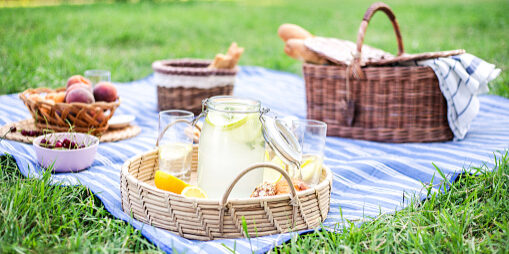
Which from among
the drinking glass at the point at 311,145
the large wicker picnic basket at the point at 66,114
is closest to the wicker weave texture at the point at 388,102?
the drinking glass at the point at 311,145

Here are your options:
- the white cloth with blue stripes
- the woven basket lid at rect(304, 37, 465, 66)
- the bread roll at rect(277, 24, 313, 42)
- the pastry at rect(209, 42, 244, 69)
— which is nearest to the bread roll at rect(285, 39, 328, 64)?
the woven basket lid at rect(304, 37, 465, 66)

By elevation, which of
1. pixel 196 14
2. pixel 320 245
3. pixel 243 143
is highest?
pixel 196 14

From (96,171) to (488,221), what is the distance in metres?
1.49

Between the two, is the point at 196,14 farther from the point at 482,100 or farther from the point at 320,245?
the point at 320,245

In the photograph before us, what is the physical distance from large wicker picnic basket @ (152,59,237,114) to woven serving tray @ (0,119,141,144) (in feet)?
1.33

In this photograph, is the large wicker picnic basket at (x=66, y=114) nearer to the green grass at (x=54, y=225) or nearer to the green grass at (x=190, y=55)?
the green grass at (x=190, y=55)

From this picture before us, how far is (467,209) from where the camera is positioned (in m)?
1.49

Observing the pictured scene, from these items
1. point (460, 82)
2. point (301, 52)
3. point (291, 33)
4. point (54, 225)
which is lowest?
point (54, 225)

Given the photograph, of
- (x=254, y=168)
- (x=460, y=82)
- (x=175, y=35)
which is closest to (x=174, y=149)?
(x=254, y=168)

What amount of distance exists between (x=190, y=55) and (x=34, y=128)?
2.64 m

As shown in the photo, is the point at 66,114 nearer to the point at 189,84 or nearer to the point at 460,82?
the point at 189,84

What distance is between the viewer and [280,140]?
1.32 metres

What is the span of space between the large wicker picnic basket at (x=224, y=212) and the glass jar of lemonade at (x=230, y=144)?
10cm

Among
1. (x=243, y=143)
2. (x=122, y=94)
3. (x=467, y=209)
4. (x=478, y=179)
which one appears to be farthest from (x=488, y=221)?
(x=122, y=94)
